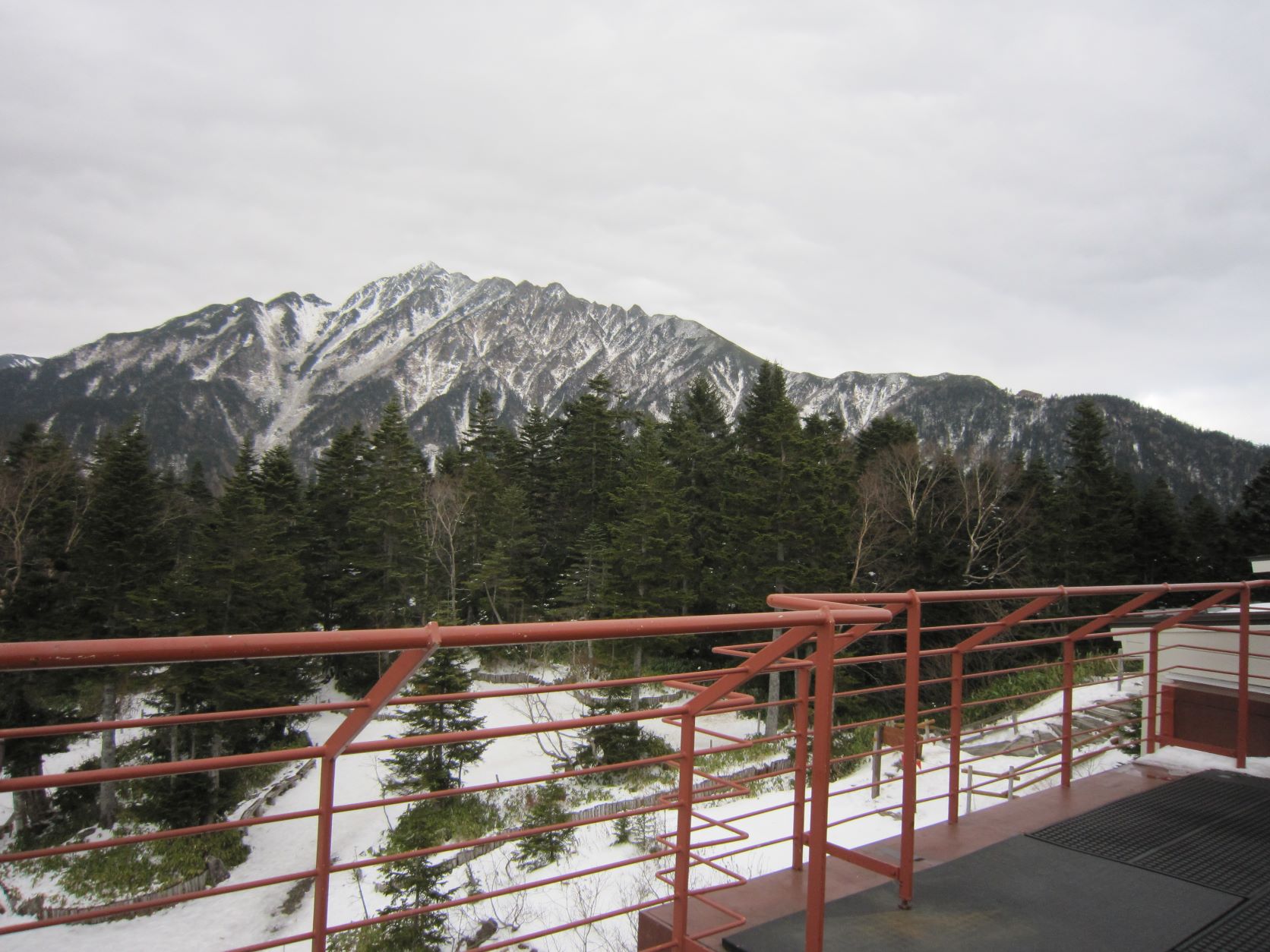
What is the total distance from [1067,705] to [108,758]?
70.6ft

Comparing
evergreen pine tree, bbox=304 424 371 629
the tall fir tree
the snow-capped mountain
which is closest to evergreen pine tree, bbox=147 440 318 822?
evergreen pine tree, bbox=304 424 371 629

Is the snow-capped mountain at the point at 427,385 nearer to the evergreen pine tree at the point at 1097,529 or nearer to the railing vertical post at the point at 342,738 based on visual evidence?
the evergreen pine tree at the point at 1097,529

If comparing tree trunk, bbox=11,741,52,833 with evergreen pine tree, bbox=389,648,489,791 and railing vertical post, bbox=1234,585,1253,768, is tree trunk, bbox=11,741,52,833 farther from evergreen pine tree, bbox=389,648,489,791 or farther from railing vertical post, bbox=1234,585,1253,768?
railing vertical post, bbox=1234,585,1253,768

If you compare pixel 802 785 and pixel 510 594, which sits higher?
pixel 802 785

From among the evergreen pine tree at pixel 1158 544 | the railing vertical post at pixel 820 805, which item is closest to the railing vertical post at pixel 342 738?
the railing vertical post at pixel 820 805

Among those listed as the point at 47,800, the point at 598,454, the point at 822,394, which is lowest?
the point at 47,800

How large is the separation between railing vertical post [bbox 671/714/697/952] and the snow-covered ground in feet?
1.58

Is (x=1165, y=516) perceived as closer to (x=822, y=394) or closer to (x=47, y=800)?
(x=47, y=800)

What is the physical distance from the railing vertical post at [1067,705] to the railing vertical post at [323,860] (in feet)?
12.0

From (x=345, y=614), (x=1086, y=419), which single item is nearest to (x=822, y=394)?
(x=1086, y=419)

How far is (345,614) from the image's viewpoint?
97.0 feet

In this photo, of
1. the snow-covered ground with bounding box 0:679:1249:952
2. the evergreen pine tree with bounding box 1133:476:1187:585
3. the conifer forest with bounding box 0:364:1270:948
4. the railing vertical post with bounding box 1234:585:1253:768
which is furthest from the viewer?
the evergreen pine tree with bounding box 1133:476:1187:585

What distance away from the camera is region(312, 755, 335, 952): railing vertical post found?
65.2 inches

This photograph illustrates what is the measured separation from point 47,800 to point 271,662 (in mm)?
6037
